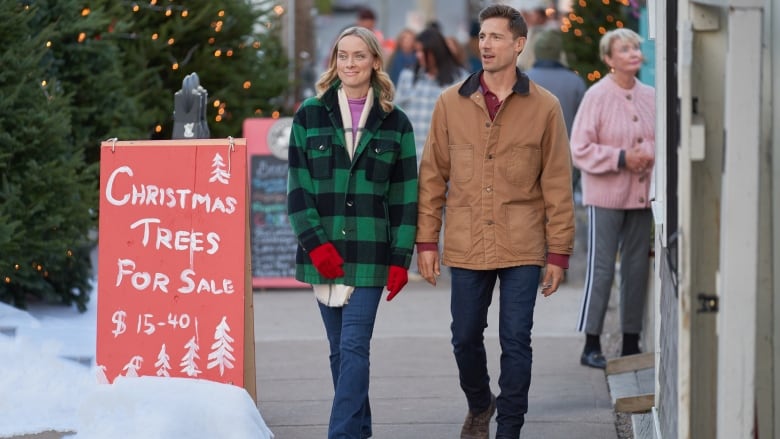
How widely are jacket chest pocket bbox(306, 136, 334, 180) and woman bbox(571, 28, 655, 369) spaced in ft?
8.12

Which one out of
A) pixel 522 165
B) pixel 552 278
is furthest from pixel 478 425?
pixel 522 165

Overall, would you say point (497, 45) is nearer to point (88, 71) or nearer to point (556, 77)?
point (88, 71)

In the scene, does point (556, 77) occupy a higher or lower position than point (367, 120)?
higher

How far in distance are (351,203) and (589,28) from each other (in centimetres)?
837

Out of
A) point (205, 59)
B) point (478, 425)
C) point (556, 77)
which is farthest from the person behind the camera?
point (205, 59)

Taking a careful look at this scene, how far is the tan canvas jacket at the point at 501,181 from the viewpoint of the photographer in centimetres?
565

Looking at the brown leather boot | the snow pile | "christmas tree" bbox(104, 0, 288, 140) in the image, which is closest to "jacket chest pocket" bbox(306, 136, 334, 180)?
the snow pile

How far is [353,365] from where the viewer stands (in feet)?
18.0

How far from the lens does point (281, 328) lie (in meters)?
9.49

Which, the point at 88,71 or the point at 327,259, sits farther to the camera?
the point at 88,71

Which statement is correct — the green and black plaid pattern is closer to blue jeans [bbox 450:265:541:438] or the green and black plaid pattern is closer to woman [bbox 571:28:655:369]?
blue jeans [bbox 450:265:541:438]

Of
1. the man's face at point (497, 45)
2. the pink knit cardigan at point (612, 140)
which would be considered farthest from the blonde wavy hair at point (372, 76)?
the pink knit cardigan at point (612, 140)

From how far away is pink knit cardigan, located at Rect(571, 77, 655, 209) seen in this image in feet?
25.1

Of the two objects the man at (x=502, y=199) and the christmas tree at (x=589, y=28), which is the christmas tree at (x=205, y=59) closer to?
the christmas tree at (x=589, y=28)
